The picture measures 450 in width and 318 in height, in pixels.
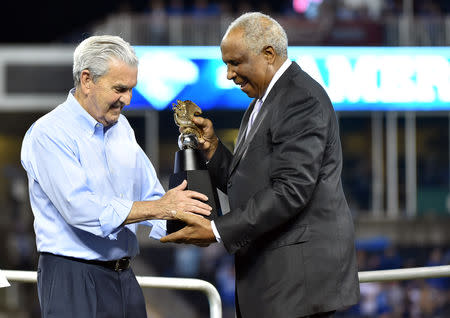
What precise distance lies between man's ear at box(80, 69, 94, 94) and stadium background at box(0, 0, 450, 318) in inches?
389

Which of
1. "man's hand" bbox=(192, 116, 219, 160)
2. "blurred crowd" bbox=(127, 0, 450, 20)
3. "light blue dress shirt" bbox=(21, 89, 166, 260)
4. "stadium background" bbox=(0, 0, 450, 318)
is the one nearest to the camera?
"light blue dress shirt" bbox=(21, 89, 166, 260)

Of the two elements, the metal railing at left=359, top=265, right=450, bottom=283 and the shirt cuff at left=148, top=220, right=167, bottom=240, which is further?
A: the metal railing at left=359, top=265, right=450, bottom=283

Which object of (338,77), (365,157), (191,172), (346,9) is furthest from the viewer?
(365,157)

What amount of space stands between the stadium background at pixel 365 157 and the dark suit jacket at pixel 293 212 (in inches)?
384

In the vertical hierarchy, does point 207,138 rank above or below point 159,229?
above

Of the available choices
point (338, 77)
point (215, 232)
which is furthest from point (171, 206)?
point (338, 77)

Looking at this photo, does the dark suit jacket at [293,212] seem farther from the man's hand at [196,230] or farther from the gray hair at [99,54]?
the gray hair at [99,54]

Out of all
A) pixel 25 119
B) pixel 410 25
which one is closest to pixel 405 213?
pixel 410 25

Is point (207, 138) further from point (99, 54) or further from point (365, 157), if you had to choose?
point (365, 157)

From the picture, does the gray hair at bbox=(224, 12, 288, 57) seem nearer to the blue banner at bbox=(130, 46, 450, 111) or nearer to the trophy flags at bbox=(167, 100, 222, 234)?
the trophy flags at bbox=(167, 100, 222, 234)

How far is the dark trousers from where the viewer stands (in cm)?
246

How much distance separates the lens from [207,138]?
304 cm

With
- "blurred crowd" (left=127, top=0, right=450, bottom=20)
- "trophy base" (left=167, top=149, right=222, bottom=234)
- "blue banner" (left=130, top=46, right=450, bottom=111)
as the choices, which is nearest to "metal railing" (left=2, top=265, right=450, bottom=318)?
"trophy base" (left=167, top=149, right=222, bottom=234)

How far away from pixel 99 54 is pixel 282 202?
67 cm
